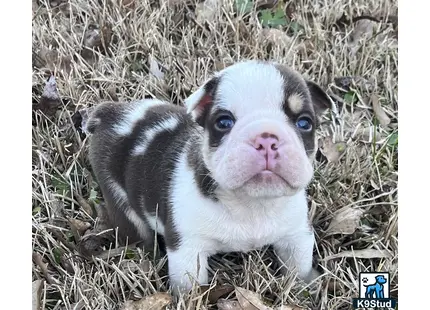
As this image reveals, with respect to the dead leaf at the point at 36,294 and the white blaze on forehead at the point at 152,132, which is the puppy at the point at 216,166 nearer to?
the white blaze on forehead at the point at 152,132

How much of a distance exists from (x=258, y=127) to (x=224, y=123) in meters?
0.16

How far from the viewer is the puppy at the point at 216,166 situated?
185 centimetres

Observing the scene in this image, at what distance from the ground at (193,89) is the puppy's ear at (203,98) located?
253 millimetres

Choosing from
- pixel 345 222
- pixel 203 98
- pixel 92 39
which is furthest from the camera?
pixel 92 39

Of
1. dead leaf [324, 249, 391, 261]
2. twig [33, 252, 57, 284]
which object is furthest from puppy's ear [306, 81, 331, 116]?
twig [33, 252, 57, 284]

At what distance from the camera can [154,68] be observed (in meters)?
2.40

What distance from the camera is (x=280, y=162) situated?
1814 mm

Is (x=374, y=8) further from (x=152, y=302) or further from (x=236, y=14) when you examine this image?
(x=152, y=302)

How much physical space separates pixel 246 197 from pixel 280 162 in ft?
0.95

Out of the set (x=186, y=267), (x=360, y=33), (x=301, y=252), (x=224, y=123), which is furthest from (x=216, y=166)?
(x=360, y=33)

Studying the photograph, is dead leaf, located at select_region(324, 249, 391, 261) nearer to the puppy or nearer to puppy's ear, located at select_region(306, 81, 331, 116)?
the puppy

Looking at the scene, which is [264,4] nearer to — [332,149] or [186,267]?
[332,149]

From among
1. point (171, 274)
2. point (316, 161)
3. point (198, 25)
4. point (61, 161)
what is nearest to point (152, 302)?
point (171, 274)

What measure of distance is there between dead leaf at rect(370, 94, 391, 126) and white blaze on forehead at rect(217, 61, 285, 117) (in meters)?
0.55
